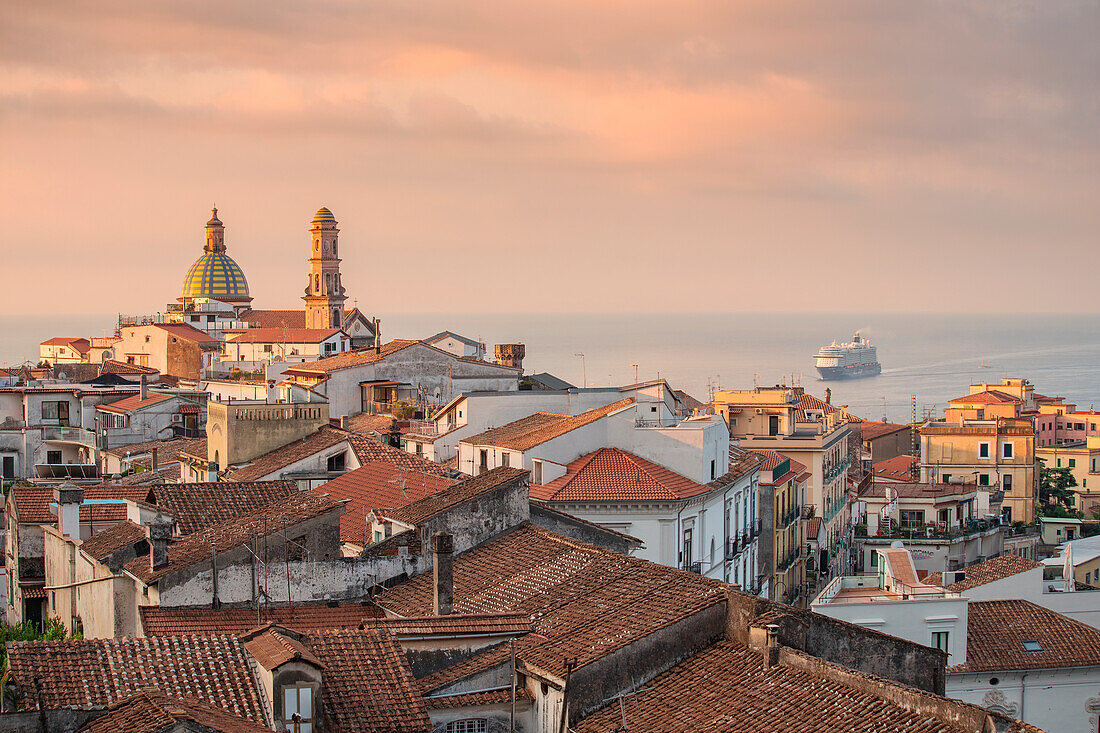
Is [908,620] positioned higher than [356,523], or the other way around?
[356,523]

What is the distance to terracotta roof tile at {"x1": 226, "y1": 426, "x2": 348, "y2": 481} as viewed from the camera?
1238 inches

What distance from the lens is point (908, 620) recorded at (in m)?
25.8

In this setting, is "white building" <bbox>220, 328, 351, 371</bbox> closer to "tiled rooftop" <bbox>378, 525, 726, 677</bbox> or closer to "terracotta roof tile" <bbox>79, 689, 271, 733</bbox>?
"tiled rooftop" <bbox>378, 525, 726, 677</bbox>

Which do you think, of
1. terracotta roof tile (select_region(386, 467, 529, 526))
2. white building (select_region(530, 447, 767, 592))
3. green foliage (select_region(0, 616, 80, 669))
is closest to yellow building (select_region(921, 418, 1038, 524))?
white building (select_region(530, 447, 767, 592))

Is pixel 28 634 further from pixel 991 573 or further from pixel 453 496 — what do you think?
pixel 991 573

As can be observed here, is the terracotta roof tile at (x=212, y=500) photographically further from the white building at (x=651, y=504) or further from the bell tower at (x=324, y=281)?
the bell tower at (x=324, y=281)

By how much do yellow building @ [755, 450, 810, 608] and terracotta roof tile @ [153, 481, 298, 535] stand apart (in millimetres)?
16882

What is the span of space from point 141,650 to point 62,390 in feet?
114

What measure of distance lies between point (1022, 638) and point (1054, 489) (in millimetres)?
38833

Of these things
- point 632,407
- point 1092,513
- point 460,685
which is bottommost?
point 1092,513

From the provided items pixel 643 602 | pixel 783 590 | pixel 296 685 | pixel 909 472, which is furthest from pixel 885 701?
pixel 909 472

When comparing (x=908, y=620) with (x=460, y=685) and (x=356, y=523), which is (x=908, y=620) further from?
(x=460, y=685)

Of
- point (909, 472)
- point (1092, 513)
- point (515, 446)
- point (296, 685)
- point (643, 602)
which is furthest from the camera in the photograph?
point (1092, 513)

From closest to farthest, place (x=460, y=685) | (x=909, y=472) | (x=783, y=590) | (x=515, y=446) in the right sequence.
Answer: (x=460, y=685) → (x=515, y=446) → (x=783, y=590) → (x=909, y=472)
